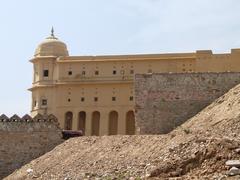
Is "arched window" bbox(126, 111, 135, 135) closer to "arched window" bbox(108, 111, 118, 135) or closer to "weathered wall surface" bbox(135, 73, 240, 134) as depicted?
"arched window" bbox(108, 111, 118, 135)

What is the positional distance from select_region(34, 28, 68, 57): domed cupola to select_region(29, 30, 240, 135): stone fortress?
1209 millimetres

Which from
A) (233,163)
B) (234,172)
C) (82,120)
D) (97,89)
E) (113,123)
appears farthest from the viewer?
(82,120)

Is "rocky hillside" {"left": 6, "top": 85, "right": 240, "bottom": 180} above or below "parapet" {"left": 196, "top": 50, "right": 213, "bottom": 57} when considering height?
below

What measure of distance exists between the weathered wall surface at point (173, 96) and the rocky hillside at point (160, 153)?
186 cm

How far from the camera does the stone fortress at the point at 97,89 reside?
50.5 metres

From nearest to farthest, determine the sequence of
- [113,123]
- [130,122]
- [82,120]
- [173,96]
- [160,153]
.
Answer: [160,153] < [173,96] < [130,122] < [113,123] < [82,120]

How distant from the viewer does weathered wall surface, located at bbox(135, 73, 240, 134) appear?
114 feet

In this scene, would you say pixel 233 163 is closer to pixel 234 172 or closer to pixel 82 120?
pixel 234 172

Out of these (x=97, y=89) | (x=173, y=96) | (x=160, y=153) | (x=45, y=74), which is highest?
(x=45, y=74)

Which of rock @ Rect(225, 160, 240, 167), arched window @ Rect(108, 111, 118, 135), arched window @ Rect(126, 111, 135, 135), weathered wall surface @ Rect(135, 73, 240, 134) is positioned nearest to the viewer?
rock @ Rect(225, 160, 240, 167)

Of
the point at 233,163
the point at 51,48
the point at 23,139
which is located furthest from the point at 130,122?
the point at 233,163

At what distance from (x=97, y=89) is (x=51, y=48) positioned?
20.0ft

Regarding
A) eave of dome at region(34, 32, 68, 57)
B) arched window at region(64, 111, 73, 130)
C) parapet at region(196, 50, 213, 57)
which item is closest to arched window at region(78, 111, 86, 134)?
arched window at region(64, 111, 73, 130)

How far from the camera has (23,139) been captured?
35.4m
